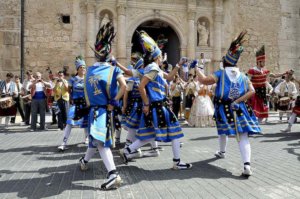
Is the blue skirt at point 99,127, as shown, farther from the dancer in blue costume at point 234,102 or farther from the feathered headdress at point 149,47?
the dancer in blue costume at point 234,102

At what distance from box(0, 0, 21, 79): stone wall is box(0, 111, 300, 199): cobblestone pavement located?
26.6ft

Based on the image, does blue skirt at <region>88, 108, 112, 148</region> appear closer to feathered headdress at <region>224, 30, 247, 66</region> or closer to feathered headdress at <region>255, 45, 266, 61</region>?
feathered headdress at <region>224, 30, 247, 66</region>

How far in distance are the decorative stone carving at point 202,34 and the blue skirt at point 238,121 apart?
42.2ft

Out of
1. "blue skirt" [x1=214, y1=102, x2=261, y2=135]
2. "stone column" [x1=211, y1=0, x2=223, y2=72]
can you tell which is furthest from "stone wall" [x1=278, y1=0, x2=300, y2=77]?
"blue skirt" [x1=214, y1=102, x2=261, y2=135]

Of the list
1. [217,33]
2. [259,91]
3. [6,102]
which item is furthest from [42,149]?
[217,33]

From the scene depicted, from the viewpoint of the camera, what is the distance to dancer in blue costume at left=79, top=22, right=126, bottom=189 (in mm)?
4105

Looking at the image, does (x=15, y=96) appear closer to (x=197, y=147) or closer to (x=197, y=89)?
(x=197, y=89)

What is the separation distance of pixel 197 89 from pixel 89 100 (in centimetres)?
827

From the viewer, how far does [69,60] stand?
50.0 feet

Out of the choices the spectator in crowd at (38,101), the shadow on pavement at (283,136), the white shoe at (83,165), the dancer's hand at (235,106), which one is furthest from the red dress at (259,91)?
the spectator in crowd at (38,101)

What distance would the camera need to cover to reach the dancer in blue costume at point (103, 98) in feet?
13.5

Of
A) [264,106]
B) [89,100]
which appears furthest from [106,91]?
[264,106]

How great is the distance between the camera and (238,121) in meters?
4.78

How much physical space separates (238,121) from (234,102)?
295mm
